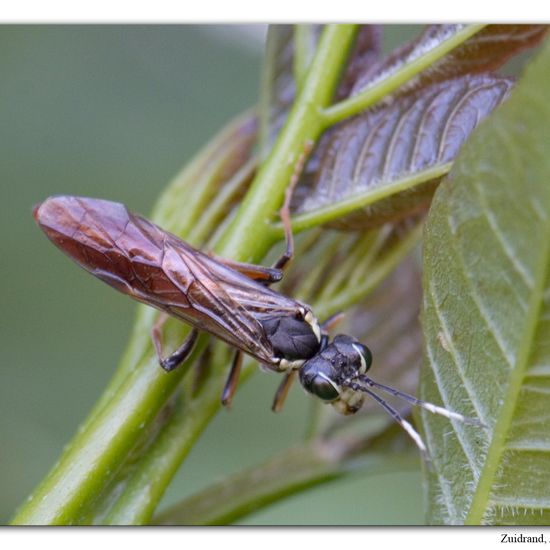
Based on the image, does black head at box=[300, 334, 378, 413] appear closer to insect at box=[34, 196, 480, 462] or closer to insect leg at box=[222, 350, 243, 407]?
insect at box=[34, 196, 480, 462]

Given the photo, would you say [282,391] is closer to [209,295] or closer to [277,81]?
[209,295]

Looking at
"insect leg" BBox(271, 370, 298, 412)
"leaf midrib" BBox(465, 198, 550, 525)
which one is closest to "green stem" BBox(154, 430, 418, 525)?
"insect leg" BBox(271, 370, 298, 412)

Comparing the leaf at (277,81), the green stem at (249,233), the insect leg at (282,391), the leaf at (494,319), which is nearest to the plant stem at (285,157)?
the green stem at (249,233)

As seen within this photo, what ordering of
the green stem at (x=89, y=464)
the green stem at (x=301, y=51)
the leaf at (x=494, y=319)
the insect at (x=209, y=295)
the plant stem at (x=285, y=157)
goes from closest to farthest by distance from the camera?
the leaf at (x=494, y=319) < the green stem at (x=89, y=464) < the plant stem at (x=285, y=157) < the green stem at (x=301, y=51) < the insect at (x=209, y=295)

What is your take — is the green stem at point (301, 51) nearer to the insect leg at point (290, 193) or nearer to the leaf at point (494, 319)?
the insect leg at point (290, 193)

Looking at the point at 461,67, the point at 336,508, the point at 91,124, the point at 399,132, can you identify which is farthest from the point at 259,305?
the point at 91,124

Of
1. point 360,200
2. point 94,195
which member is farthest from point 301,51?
point 94,195
